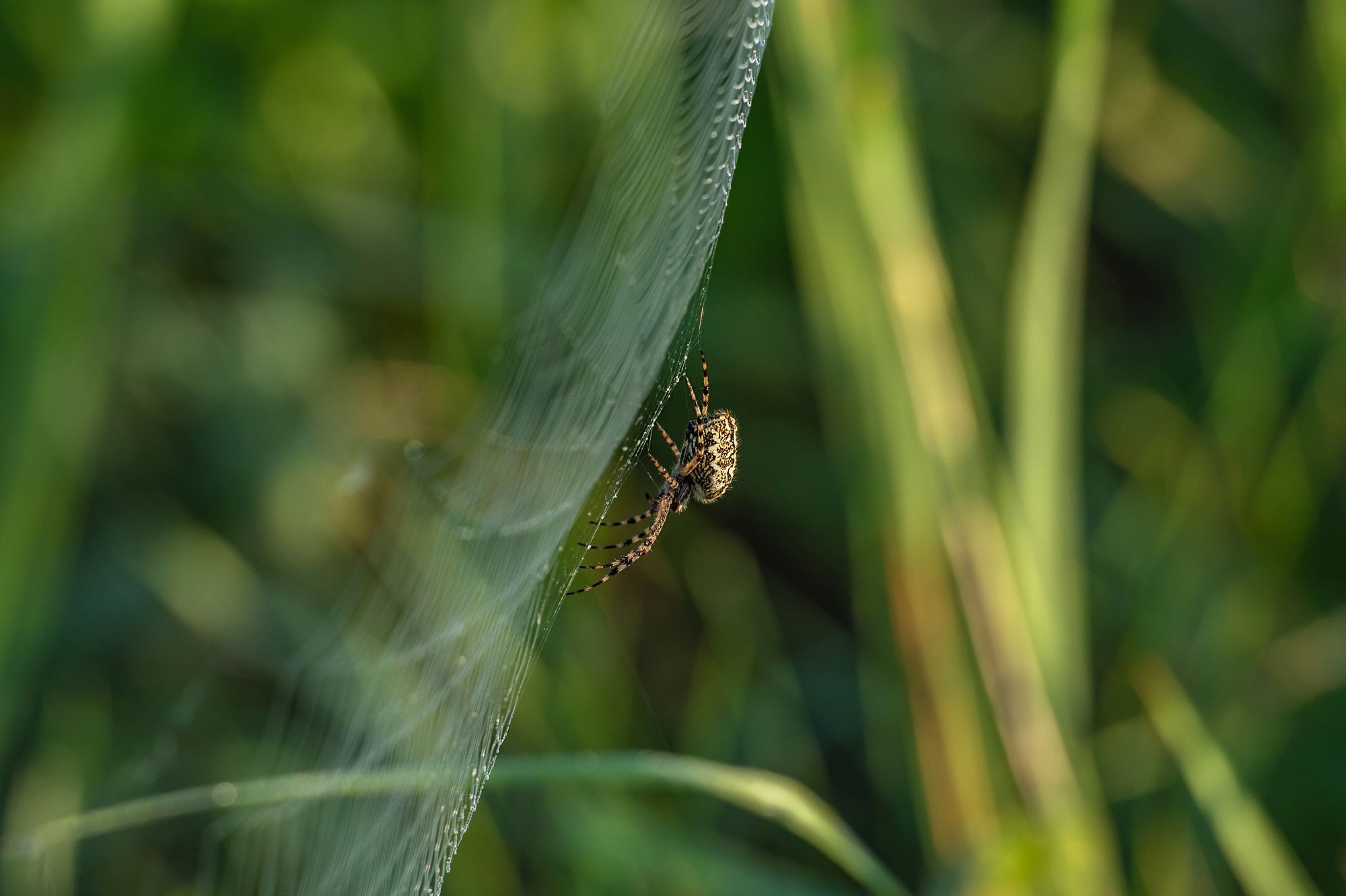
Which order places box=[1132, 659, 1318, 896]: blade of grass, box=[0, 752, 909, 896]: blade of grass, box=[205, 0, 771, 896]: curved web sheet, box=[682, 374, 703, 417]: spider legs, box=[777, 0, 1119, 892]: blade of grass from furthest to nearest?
box=[682, 374, 703, 417]: spider legs
box=[777, 0, 1119, 892]: blade of grass
box=[1132, 659, 1318, 896]: blade of grass
box=[205, 0, 771, 896]: curved web sheet
box=[0, 752, 909, 896]: blade of grass

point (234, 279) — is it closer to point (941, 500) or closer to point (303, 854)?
point (303, 854)

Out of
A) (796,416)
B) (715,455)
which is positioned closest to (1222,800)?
(715,455)

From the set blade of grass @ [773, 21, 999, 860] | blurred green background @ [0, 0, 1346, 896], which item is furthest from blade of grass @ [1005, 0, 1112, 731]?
blade of grass @ [773, 21, 999, 860]

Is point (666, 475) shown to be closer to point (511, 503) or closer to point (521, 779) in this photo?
point (511, 503)

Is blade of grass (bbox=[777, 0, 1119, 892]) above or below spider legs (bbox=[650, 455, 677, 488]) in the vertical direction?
above

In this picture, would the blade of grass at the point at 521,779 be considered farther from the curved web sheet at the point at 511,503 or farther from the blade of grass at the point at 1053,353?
the blade of grass at the point at 1053,353

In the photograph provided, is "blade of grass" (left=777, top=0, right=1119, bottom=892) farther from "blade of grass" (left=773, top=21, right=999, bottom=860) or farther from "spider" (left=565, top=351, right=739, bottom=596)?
"spider" (left=565, top=351, right=739, bottom=596)

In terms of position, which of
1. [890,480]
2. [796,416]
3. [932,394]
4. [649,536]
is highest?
[932,394]
